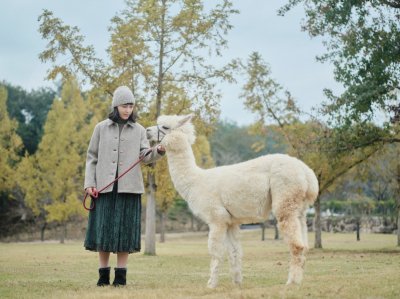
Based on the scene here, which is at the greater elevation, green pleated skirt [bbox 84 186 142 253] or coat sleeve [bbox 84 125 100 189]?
coat sleeve [bbox 84 125 100 189]

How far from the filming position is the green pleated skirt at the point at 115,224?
346 inches

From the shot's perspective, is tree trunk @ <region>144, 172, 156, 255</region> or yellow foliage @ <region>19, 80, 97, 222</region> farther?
yellow foliage @ <region>19, 80, 97, 222</region>

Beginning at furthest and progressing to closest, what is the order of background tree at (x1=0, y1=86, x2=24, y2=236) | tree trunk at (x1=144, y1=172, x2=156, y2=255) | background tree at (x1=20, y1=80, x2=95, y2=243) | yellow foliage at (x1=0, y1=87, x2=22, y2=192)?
background tree at (x1=20, y1=80, x2=95, y2=243), yellow foliage at (x1=0, y1=87, x2=22, y2=192), background tree at (x1=0, y1=86, x2=24, y2=236), tree trunk at (x1=144, y1=172, x2=156, y2=255)

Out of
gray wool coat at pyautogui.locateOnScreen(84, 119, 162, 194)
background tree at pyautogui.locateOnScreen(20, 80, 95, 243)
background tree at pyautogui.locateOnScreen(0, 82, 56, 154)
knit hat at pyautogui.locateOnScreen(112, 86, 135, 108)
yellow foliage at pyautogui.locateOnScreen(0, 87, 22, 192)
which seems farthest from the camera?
background tree at pyautogui.locateOnScreen(0, 82, 56, 154)

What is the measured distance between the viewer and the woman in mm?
8820

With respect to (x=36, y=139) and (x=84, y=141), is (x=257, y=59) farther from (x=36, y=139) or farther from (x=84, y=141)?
(x=36, y=139)

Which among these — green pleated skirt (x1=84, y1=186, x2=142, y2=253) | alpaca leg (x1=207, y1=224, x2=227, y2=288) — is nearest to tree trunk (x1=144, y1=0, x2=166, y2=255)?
green pleated skirt (x1=84, y1=186, x2=142, y2=253)

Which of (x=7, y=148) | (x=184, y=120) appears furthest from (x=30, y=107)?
(x=184, y=120)

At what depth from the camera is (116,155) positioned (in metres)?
9.05

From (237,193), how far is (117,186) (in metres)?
1.78

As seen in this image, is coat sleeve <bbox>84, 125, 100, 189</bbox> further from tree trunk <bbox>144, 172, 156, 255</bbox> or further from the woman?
tree trunk <bbox>144, 172, 156, 255</bbox>

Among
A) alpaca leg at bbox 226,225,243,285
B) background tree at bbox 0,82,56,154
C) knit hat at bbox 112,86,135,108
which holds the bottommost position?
alpaca leg at bbox 226,225,243,285

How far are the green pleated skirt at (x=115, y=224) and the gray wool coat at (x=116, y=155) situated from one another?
161 millimetres

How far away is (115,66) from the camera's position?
22.0 meters
